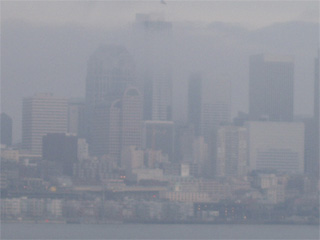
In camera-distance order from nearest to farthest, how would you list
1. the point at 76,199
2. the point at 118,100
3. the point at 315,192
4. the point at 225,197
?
the point at 76,199, the point at 225,197, the point at 315,192, the point at 118,100

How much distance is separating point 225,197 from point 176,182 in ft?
8.77

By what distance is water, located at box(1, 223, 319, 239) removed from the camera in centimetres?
1956

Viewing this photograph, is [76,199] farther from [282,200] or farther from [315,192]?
[315,192]

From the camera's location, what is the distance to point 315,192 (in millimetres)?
34375

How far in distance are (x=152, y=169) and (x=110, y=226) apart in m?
11.6

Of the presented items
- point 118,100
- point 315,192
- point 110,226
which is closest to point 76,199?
point 110,226

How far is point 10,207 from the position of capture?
1030 inches

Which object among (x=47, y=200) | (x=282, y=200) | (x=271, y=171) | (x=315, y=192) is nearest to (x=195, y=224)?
(x=47, y=200)

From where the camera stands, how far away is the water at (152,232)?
64.2 ft

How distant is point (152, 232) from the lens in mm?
21547

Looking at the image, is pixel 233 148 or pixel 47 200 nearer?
pixel 47 200

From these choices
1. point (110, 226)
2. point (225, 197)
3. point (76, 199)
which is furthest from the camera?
point (225, 197)

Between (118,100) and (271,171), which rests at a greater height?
(118,100)

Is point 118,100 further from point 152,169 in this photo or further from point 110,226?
point 110,226
